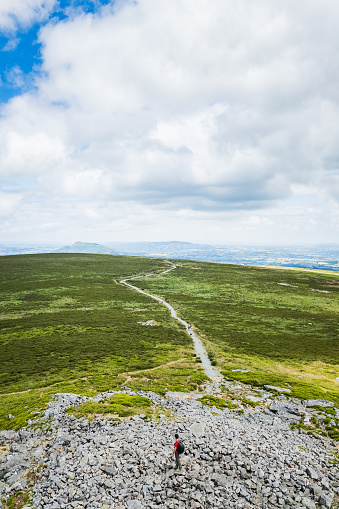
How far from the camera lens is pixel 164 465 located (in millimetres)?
17453

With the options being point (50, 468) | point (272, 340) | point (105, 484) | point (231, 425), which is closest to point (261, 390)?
point (231, 425)

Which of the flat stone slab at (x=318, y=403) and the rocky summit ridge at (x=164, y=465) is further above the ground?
the rocky summit ridge at (x=164, y=465)

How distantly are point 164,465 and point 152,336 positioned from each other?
42.4 meters

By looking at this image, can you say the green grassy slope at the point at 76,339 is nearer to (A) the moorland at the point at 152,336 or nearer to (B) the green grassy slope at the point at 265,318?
(A) the moorland at the point at 152,336

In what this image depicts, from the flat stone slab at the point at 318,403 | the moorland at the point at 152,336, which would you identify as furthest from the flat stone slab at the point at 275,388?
the flat stone slab at the point at 318,403

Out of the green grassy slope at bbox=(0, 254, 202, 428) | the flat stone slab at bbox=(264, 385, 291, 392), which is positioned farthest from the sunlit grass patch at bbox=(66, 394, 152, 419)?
the flat stone slab at bbox=(264, 385, 291, 392)

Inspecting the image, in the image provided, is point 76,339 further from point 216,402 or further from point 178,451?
point 178,451

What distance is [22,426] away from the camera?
73.0 feet

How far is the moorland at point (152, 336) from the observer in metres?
35.4

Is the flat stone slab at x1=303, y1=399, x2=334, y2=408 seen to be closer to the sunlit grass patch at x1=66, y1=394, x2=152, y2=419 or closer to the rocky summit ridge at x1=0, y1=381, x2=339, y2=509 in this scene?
the rocky summit ridge at x1=0, y1=381, x2=339, y2=509

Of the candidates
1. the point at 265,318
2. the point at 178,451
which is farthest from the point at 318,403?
the point at 265,318

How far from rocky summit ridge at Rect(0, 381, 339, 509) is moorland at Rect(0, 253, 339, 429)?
20.5ft

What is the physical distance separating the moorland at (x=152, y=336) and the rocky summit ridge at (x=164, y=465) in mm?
6243

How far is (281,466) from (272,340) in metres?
46.1
